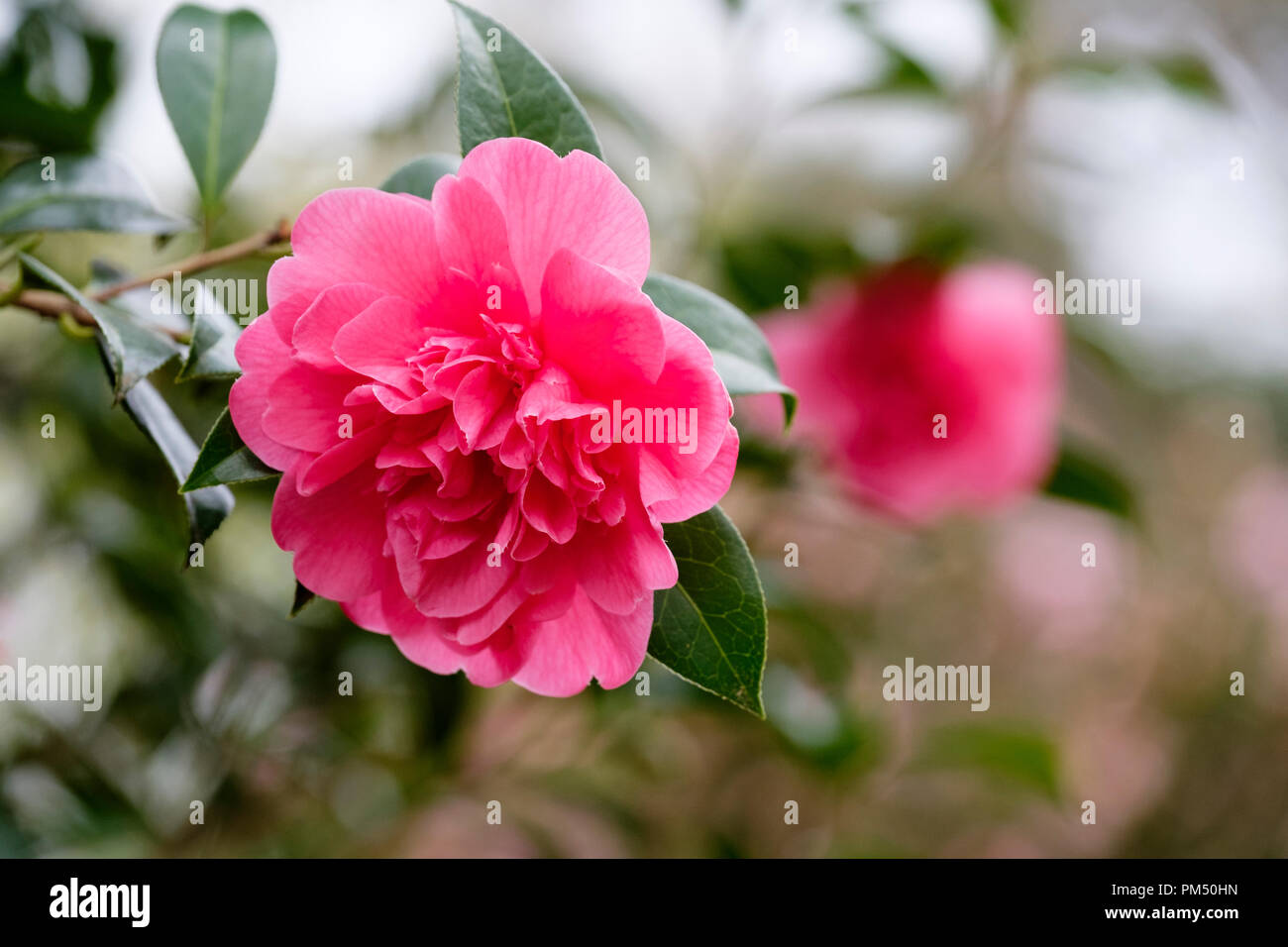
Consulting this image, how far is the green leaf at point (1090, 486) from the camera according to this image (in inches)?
49.5

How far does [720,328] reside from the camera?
554 mm

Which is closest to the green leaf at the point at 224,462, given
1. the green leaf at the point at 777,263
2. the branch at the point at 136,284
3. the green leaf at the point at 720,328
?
the branch at the point at 136,284

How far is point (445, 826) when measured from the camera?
6.16ft

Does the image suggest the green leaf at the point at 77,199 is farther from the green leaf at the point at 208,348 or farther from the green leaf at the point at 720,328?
the green leaf at the point at 720,328

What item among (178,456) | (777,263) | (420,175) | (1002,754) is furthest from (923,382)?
(178,456)

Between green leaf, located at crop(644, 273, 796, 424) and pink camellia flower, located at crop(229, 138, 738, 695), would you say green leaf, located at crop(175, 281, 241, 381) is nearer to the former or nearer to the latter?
pink camellia flower, located at crop(229, 138, 738, 695)

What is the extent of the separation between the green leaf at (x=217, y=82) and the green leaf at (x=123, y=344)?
172 millimetres

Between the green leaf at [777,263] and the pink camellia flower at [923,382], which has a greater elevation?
the green leaf at [777,263]

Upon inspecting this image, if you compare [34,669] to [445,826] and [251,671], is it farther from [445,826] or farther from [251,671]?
[445,826]

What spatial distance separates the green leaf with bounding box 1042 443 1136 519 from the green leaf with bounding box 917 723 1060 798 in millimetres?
336
